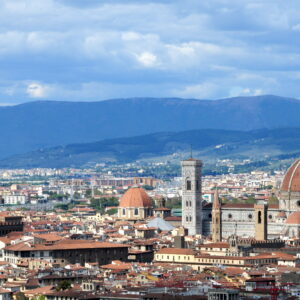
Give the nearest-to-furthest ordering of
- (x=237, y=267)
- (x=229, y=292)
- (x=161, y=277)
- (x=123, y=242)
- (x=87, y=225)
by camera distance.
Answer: (x=229, y=292) → (x=161, y=277) → (x=237, y=267) → (x=123, y=242) → (x=87, y=225)

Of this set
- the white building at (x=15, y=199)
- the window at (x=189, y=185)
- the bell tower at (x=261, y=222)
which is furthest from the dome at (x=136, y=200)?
the white building at (x=15, y=199)

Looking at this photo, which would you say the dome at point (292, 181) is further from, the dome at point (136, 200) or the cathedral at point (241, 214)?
the dome at point (136, 200)

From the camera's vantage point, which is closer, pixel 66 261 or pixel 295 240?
pixel 66 261

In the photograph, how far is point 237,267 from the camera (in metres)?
76.6

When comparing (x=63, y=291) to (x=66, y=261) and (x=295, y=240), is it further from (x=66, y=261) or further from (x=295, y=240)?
(x=295, y=240)

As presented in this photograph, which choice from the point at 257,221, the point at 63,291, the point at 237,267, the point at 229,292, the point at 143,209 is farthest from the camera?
the point at 143,209

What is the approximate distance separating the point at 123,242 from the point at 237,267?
18.2 meters

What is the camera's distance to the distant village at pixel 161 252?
5981 centimetres

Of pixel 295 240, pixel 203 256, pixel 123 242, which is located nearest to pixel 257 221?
pixel 295 240

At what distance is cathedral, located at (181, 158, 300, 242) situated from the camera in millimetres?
105625

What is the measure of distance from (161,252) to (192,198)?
105ft

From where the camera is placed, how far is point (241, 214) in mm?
111875

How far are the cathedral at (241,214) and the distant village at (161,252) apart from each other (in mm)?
81

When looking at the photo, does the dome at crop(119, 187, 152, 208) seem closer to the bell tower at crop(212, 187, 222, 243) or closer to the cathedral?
the cathedral
